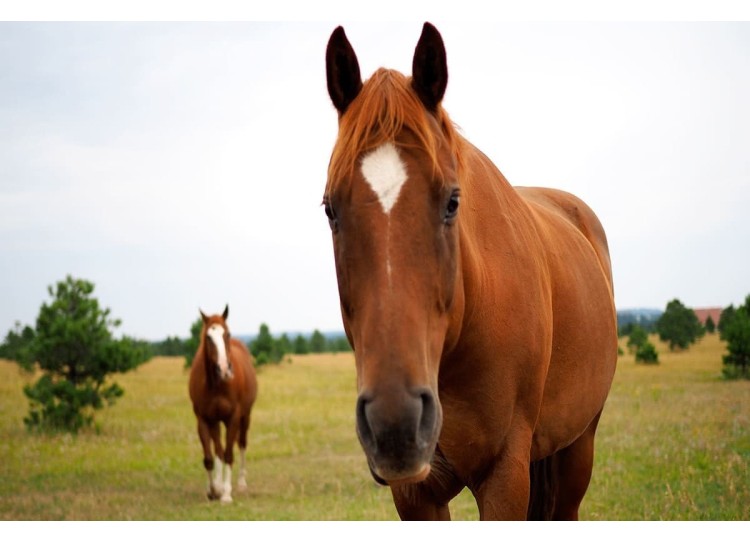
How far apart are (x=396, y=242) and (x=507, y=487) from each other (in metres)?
0.93

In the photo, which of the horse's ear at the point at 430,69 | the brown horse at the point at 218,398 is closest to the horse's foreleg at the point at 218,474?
the brown horse at the point at 218,398

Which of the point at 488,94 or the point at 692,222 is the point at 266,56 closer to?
the point at 488,94

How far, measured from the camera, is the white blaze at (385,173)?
1.64 m

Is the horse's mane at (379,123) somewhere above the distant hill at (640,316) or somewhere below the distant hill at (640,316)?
above

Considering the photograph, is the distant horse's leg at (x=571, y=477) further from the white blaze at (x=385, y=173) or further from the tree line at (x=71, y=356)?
the tree line at (x=71, y=356)

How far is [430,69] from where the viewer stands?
1864mm

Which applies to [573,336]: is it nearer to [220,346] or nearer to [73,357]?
[220,346]

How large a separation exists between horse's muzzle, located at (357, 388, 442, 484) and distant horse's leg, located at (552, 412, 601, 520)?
2014mm

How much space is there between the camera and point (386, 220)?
5.29 feet

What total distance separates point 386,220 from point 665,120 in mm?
4350

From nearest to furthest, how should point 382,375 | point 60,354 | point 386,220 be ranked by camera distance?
point 382,375 < point 386,220 < point 60,354

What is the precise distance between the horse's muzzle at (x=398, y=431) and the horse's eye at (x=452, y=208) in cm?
47

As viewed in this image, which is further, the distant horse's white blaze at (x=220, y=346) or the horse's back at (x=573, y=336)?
the distant horse's white blaze at (x=220, y=346)

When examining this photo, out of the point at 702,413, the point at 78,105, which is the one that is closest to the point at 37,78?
the point at 78,105
